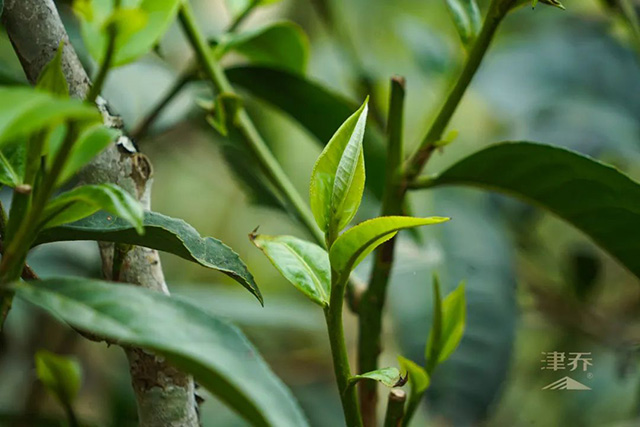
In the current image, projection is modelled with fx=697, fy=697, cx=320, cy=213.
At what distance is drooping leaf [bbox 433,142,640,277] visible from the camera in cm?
37

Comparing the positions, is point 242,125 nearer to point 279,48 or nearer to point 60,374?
point 279,48

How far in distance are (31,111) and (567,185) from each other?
30cm

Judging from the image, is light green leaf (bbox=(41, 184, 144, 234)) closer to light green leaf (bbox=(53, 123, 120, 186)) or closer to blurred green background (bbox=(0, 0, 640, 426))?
light green leaf (bbox=(53, 123, 120, 186))

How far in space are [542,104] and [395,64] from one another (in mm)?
289

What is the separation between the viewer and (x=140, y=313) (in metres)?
0.22

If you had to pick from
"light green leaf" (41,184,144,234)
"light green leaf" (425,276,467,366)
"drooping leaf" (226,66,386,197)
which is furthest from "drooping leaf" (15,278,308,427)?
"drooping leaf" (226,66,386,197)

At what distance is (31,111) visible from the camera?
181 mm

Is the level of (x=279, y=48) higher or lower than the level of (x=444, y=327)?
higher

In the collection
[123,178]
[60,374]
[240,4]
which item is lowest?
[60,374]

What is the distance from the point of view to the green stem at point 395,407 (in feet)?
0.99

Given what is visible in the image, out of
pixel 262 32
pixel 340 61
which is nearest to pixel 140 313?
pixel 262 32

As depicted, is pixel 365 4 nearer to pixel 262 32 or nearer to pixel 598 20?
pixel 598 20

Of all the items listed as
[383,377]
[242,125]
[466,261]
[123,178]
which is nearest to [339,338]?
[383,377]

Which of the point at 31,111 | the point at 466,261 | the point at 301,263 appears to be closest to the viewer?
the point at 31,111
